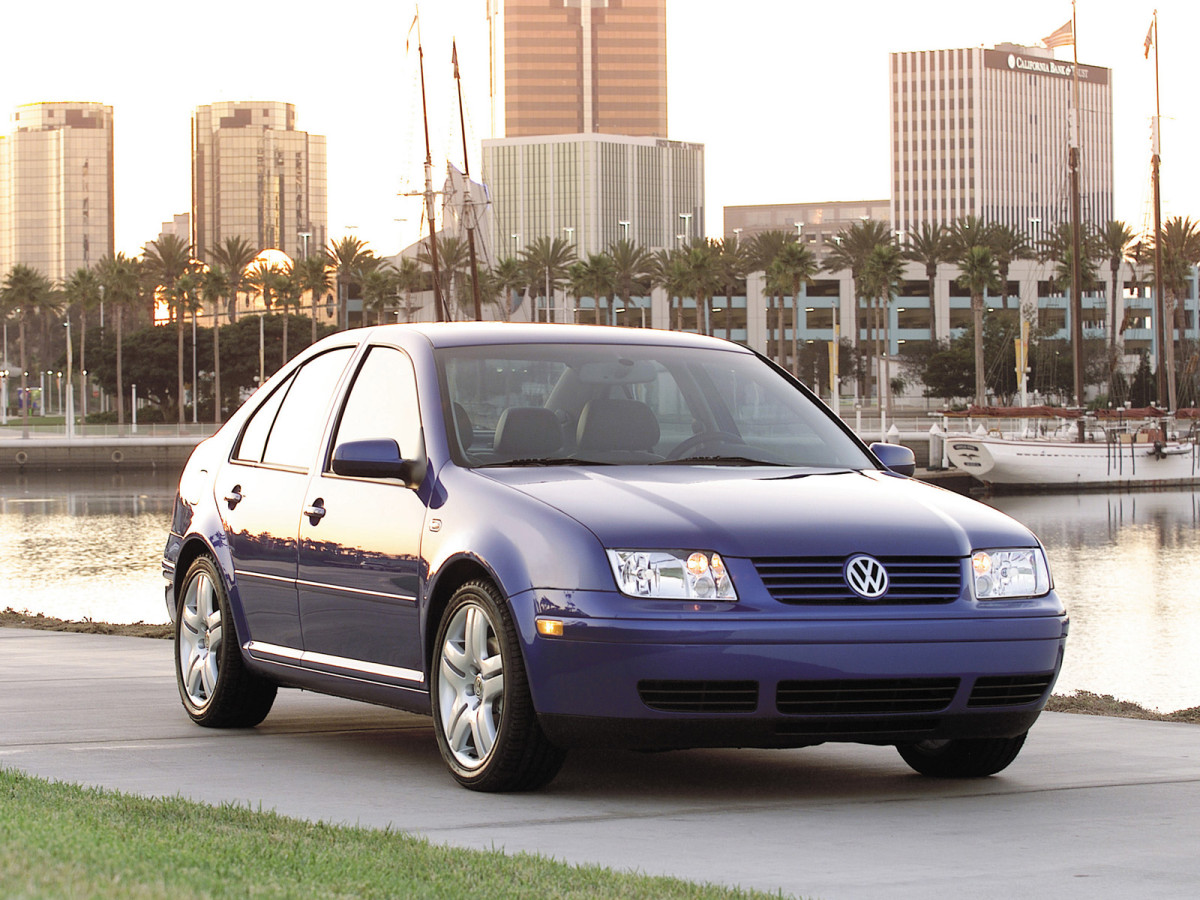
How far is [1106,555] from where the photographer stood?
4256 centimetres

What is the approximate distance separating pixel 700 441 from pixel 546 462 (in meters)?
0.66

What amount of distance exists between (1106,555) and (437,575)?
38568 millimetres

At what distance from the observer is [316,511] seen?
714 centimetres

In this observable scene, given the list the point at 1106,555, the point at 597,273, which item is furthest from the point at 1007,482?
the point at 597,273

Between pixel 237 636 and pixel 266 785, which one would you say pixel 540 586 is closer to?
pixel 266 785

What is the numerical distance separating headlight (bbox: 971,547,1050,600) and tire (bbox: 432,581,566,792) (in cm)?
153

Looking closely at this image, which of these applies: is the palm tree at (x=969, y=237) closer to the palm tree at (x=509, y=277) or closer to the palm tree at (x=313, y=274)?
the palm tree at (x=509, y=277)

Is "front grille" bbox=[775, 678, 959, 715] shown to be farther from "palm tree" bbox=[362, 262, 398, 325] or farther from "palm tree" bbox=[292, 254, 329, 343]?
"palm tree" bbox=[292, 254, 329, 343]

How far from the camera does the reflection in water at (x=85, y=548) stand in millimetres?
28906

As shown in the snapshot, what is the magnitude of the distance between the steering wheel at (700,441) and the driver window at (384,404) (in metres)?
0.99

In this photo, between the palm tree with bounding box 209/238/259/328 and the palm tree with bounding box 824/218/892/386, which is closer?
the palm tree with bounding box 824/218/892/386

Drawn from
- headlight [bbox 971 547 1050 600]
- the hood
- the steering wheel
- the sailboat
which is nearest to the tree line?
the sailboat

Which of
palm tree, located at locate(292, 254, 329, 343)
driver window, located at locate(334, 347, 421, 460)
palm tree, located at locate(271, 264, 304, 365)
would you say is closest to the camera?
driver window, located at locate(334, 347, 421, 460)

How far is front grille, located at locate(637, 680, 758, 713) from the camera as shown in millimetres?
5605
